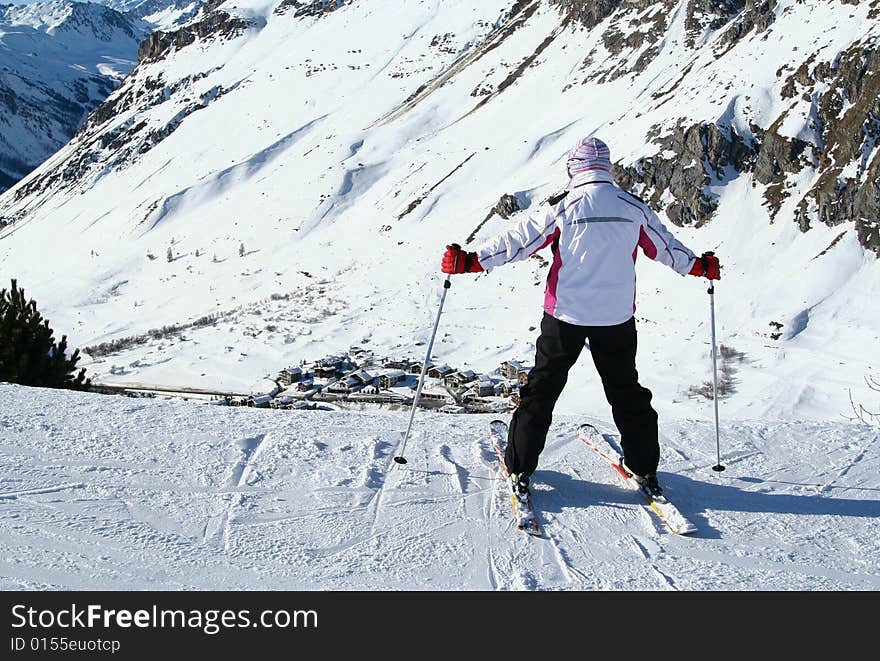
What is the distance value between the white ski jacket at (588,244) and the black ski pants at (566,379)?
95 mm

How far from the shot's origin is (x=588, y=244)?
406 cm

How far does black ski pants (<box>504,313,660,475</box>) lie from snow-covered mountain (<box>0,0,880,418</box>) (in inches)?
552

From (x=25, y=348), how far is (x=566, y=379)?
875 centimetres

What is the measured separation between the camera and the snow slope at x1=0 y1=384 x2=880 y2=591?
133 inches

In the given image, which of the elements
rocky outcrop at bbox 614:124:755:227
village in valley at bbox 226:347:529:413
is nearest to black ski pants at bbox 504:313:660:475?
village in valley at bbox 226:347:529:413

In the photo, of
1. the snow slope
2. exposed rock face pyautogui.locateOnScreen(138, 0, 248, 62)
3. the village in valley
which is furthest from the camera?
exposed rock face pyautogui.locateOnScreen(138, 0, 248, 62)

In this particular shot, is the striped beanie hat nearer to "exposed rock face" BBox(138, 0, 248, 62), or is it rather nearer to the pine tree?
the pine tree

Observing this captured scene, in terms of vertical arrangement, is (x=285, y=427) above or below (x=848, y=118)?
below

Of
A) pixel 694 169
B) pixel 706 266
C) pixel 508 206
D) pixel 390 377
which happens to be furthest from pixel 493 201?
pixel 706 266

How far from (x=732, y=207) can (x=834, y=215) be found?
709 cm

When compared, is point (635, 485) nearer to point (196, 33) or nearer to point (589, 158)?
point (589, 158)
